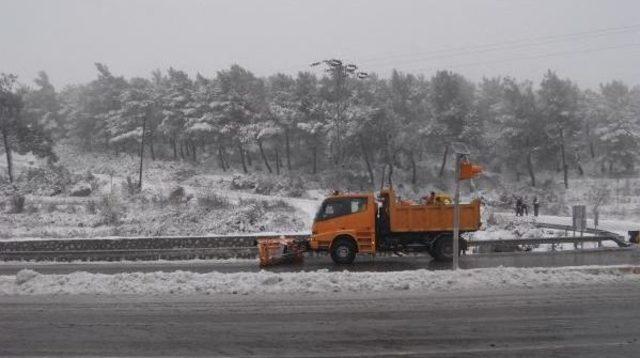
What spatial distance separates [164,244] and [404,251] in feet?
34.0

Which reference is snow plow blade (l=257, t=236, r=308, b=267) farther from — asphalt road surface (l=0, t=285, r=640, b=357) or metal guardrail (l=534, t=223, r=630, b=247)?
metal guardrail (l=534, t=223, r=630, b=247)

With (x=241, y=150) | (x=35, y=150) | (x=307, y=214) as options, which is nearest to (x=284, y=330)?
(x=307, y=214)

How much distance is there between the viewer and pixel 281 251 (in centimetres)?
2073

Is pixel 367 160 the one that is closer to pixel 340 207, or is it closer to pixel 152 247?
pixel 152 247

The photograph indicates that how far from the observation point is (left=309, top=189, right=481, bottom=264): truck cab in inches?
792

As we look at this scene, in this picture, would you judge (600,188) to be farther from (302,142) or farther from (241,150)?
(241,150)

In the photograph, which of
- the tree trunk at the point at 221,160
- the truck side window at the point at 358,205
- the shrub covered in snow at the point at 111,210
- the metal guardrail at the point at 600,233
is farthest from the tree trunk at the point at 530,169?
the truck side window at the point at 358,205

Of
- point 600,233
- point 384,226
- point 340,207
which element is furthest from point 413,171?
point 340,207

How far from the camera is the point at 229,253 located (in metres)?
23.3

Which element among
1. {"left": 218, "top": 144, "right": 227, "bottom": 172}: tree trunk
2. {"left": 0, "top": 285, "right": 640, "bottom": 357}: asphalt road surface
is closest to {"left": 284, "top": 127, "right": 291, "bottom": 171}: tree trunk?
{"left": 218, "top": 144, "right": 227, "bottom": 172}: tree trunk

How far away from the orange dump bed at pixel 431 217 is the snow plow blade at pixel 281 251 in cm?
322

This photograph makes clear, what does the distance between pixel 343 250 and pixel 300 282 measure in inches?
217

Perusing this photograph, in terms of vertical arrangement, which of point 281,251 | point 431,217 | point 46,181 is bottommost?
point 281,251

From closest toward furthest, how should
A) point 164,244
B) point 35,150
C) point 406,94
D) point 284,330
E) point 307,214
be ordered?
point 284,330
point 164,244
point 307,214
point 35,150
point 406,94
